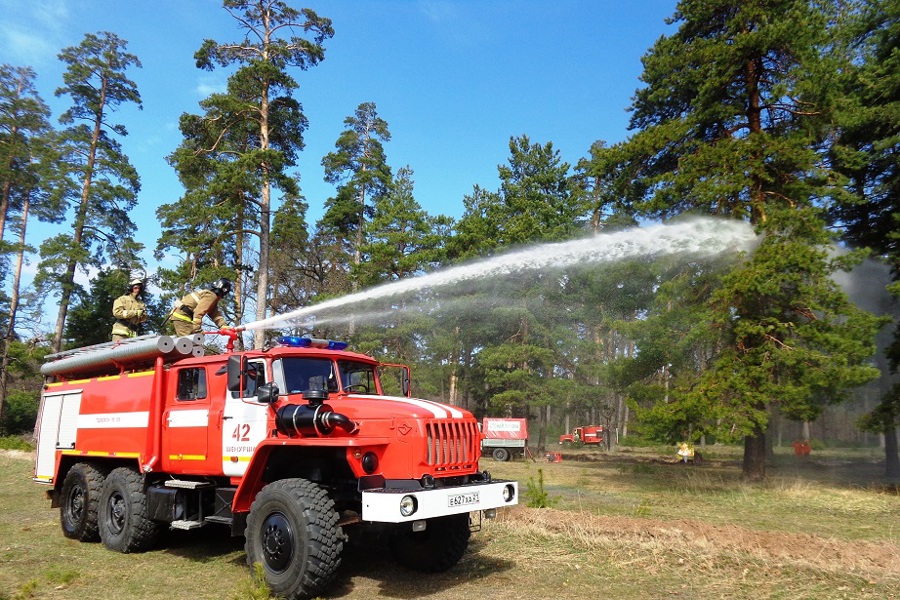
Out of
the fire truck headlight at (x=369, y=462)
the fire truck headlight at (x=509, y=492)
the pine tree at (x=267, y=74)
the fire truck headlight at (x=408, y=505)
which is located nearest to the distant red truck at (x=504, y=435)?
the pine tree at (x=267, y=74)

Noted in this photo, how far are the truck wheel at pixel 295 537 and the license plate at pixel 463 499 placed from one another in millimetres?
1250

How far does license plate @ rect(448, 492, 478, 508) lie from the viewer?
21.7 ft

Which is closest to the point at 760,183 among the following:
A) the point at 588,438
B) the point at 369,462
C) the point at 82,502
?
the point at 369,462

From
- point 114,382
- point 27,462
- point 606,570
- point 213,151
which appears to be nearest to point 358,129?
point 213,151

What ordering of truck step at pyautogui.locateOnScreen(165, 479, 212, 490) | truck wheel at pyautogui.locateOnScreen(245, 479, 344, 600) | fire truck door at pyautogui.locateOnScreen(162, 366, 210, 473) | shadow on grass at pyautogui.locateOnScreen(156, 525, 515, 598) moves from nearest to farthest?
truck wheel at pyautogui.locateOnScreen(245, 479, 344, 600) → shadow on grass at pyautogui.locateOnScreen(156, 525, 515, 598) → truck step at pyautogui.locateOnScreen(165, 479, 212, 490) → fire truck door at pyautogui.locateOnScreen(162, 366, 210, 473)

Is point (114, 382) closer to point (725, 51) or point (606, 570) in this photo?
point (606, 570)

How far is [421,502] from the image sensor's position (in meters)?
6.33

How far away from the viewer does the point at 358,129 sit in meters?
46.4

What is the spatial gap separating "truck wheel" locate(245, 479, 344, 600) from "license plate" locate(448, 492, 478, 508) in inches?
49.2

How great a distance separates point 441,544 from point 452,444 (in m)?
1.58

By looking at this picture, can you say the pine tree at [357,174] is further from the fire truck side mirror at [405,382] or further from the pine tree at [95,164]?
the fire truck side mirror at [405,382]

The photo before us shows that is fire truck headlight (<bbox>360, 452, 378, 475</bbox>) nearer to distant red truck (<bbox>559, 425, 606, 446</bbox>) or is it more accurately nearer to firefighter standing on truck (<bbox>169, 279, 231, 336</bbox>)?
firefighter standing on truck (<bbox>169, 279, 231, 336</bbox>)

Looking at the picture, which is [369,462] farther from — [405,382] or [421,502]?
[405,382]

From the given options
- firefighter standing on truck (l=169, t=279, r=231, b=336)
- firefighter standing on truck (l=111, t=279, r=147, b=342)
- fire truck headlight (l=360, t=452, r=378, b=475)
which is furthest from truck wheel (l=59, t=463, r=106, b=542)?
fire truck headlight (l=360, t=452, r=378, b=475)
